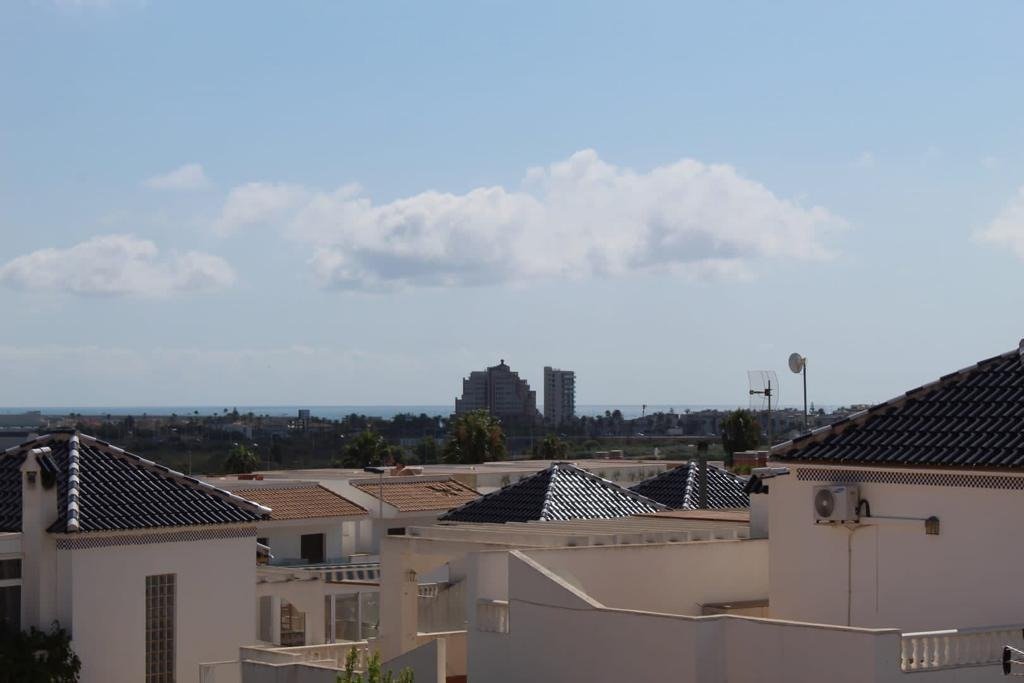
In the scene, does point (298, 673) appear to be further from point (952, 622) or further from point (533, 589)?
point (952, 622)

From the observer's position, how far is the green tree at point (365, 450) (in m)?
91.8

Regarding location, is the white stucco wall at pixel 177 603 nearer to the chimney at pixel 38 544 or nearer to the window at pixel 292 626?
the chimney at pixel 38 544

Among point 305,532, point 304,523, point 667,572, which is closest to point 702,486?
point 304,523

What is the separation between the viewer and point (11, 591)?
1219 inches

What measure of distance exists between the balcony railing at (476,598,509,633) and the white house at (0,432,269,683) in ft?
31.0

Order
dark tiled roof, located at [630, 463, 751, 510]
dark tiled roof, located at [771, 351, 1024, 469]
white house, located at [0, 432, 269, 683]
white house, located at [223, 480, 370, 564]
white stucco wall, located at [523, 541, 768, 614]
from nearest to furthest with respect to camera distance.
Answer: dark tiled roof, located at [771, 351, 1024, 469], white stucco wall, located at [523, 541, 768, 614], white house, located at [0, 432, 269, 683], dark tiled roof, located at [630, 463, 751, 510], white house, located at [223, 480, 370, 564]

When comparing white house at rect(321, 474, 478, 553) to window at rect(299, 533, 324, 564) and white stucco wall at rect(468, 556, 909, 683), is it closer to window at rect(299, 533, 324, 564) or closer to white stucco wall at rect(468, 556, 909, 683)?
window at rect(299, 533, 324, 564)

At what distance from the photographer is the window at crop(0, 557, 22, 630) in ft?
101

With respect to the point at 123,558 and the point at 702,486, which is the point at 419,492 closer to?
the point at 702,486

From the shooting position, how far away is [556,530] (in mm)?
30078

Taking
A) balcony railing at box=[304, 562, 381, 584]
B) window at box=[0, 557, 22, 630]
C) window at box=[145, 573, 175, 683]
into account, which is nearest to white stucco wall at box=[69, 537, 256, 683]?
window at box=[145, 573, 175, 683]

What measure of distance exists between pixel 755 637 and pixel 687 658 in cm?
98

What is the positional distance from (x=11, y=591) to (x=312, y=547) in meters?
23.3

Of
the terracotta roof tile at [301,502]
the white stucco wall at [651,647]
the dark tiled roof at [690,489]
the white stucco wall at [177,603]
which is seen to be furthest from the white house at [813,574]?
the terracotta roof tile at [301,502]
